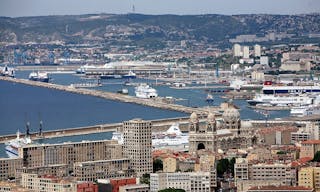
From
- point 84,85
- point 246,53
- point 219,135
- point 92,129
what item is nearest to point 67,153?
point 219,135

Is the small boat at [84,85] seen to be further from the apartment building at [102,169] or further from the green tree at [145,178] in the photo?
the green tree at [145,178]

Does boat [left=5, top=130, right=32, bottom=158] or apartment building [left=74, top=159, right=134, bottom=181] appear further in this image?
boat [left=5, top=130, right=32, bottom=158]

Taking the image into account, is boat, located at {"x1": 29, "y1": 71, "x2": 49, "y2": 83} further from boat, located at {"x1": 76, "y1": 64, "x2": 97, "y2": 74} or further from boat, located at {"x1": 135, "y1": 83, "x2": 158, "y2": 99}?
boat, located at {"x1": 135, "y1": 83, "x2": 158, "y2": 99}

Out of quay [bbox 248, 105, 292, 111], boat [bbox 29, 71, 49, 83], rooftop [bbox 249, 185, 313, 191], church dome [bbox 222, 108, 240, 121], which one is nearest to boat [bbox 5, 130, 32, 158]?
church dome [bbox 222, 108, 240, 121]

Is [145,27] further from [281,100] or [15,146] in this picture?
[15,146]

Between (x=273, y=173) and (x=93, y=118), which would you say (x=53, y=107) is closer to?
(x=93, y=118)
